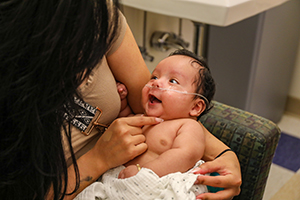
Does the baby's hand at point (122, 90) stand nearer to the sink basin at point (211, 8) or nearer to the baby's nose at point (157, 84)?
the baby's nose at point (157, 84)

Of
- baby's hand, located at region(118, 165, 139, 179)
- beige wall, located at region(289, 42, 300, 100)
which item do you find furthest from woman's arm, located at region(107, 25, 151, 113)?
beige wall, located at region(289, 42, 300, 100)

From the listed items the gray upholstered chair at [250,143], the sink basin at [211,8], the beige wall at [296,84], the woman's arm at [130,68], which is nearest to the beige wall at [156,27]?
the beige wall at [296,84]

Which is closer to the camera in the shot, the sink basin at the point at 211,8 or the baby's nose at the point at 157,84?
the baby's nose at the point at 157,84

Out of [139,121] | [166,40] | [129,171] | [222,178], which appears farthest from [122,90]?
[166,40]

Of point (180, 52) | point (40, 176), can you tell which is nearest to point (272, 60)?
point (180, 52)

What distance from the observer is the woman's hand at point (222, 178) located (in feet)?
2.33

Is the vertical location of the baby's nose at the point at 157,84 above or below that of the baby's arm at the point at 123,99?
above

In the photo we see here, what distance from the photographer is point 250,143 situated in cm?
90

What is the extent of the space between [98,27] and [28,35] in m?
0.13

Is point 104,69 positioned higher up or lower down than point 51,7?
lower down

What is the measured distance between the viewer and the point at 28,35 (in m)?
0.53

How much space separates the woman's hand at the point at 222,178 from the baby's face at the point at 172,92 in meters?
0.17

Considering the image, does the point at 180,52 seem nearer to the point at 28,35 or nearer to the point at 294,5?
the point at 28,35

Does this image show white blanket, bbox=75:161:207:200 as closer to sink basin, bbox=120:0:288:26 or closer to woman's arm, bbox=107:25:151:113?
woman's arm, bbox=107:25:151:113
